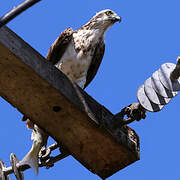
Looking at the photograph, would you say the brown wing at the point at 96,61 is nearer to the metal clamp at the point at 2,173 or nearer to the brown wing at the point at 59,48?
the brown wing at the point at 59,48

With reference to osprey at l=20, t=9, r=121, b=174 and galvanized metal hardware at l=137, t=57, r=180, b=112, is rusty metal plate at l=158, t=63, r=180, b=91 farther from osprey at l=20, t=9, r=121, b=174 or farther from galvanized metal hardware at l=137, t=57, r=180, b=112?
osprey at l=20, t=9, r=121, b=174

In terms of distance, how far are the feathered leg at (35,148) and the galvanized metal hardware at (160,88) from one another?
1.21m

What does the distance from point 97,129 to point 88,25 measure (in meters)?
3.55

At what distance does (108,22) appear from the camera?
9.11m

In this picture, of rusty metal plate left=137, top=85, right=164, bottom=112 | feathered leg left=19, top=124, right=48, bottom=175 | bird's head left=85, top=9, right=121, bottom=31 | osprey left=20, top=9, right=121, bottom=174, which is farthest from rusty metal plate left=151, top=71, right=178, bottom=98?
bird's head left=85, top=9, right=121, bottom=31

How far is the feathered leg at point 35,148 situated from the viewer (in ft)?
18.2

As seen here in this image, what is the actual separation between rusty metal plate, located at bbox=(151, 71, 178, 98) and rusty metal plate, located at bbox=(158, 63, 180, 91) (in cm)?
3

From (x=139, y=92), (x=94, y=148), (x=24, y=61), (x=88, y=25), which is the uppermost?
(x=88, y=25)

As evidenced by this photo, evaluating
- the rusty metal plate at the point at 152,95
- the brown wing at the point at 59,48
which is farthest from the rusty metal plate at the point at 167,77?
the brown wing at the point at 59,48

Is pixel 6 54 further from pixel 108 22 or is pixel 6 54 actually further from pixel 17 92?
pixel 108 22

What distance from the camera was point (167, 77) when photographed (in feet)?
17.7

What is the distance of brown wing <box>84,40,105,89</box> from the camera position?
338 inches

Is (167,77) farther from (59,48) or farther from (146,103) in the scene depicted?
(59,48)

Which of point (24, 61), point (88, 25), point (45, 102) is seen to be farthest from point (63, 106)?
point (88, 25)
